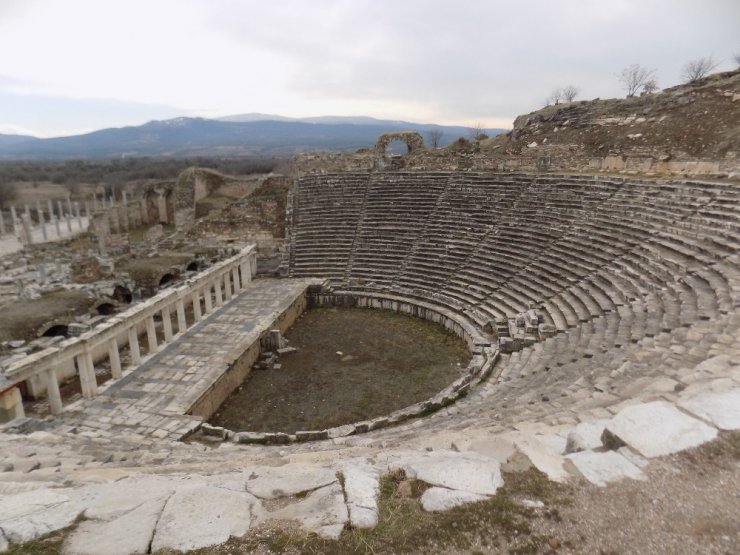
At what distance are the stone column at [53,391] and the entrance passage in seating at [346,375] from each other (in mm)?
3180

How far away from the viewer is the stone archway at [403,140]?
25078 millimetres

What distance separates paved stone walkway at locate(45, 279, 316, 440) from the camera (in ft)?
30.2

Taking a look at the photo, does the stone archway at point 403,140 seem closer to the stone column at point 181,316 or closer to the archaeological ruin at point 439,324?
the archaeological ruin at point 439,324

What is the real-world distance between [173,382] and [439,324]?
8649 millimetres

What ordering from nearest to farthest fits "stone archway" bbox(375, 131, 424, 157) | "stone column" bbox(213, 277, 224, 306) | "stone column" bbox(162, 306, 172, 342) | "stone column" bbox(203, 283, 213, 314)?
1. "stone column" bbox(162, 306, 172, 342)
2. "stone column" bbox(203, 283, 213, 314)
3. "stone column" bbox(213, 277, 224, 306)
4. "stone archway" bbox(375, 131, 424, 157)

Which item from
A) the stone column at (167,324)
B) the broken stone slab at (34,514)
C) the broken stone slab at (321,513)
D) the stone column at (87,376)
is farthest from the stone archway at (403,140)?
the broken stone slab at (34,514)

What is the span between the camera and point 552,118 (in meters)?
24.6

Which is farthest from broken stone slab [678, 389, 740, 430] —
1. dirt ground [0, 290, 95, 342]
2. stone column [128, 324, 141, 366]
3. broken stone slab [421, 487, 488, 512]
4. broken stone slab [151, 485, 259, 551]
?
dirt ground [0, 290, 95, 342]

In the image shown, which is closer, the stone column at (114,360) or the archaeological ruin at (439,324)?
the archaeological ruin at (439,324)

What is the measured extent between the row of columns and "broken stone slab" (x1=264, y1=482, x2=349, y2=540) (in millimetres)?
8200

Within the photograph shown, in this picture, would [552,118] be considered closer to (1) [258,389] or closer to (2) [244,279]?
(2) [244,279]

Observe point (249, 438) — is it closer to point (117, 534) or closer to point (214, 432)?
point (214, 432)

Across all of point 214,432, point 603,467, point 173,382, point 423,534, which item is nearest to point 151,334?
point 173,382

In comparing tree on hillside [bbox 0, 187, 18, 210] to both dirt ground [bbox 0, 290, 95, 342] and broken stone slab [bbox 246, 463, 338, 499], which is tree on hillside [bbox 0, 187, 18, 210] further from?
broken stone slab [bbox 246, 463, 338, 499]
